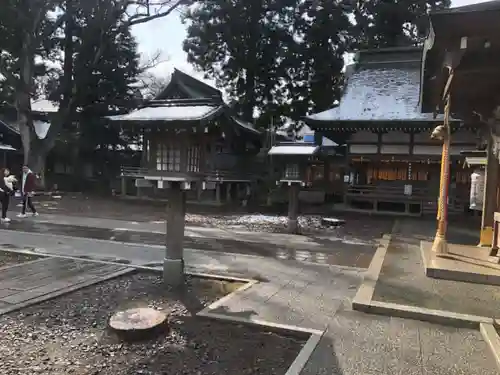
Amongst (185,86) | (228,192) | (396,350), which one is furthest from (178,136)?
(228,192)

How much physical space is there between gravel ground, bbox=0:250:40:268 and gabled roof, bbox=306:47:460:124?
1315 centimetres

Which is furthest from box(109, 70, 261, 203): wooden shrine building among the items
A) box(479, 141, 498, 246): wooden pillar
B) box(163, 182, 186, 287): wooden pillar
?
box(479, 141, 498, 246): wooden pillar

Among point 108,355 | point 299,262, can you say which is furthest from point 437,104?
point 108,355

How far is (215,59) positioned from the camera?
1083 inches

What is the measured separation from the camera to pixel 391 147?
60.8 ft

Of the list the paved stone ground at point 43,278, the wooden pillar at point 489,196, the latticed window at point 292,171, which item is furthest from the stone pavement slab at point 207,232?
the paved stone ground at point 43,278

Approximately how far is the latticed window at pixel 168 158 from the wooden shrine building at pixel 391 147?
12.6 meters

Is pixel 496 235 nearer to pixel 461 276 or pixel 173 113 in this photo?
pixel 461 276

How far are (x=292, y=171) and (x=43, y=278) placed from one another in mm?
9167

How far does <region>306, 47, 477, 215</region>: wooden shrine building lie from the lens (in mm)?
17547

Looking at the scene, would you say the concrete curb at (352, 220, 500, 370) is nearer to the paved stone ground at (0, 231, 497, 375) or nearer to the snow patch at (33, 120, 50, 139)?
the paved stone ground at (0, 231, 497, 375)

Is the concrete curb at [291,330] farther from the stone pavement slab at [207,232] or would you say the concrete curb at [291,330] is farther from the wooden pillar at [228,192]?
the wooden pillar at [228,192]

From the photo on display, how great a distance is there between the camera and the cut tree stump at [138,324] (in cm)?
404

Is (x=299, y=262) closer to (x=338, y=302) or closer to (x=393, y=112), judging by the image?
(x=338, y=302)
